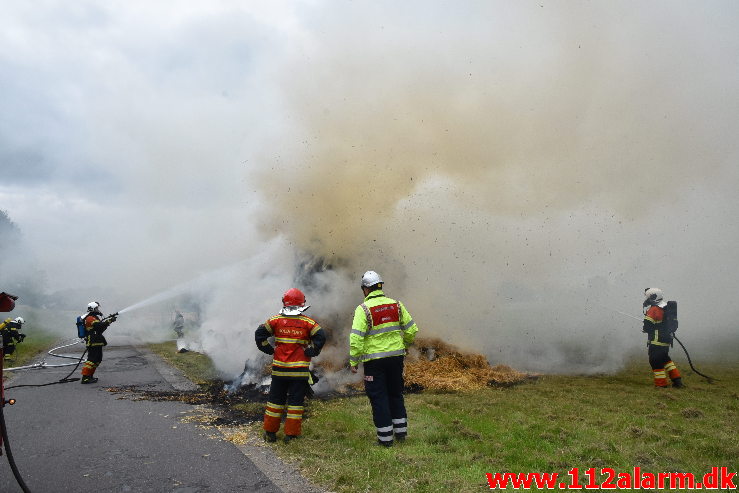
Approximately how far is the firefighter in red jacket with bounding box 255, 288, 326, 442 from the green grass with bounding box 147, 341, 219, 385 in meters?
5.13

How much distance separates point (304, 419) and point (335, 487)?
8.60 feet

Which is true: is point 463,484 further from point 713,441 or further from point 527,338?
point 527,338

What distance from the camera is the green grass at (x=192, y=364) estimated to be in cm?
1107

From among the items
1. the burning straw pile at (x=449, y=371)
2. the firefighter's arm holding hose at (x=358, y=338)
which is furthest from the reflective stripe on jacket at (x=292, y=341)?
the burning straw pile at (x=449, y=371)

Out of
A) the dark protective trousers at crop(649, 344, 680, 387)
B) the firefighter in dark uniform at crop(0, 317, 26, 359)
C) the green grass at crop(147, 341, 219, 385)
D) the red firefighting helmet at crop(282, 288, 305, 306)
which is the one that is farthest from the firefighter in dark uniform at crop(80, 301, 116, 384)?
the dark protective trousers at crop(649, 344, 680, 387)

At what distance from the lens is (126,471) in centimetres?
465

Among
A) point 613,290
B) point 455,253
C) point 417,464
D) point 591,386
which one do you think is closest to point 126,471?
point 417,464

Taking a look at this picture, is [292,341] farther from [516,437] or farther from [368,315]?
[516,437]

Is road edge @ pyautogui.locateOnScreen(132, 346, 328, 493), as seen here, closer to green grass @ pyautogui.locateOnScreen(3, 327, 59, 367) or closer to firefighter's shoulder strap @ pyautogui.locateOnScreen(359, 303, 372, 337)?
firefighter's shoulder strap @ pyautogui.locateOnScreen(359, 303, 372, 337)

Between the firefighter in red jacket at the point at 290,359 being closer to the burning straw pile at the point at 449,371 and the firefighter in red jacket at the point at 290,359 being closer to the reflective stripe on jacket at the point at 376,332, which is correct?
the reflective stripe on jacket at the point at 376,332

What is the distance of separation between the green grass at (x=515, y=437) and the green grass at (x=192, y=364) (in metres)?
4.65

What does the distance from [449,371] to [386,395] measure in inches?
187

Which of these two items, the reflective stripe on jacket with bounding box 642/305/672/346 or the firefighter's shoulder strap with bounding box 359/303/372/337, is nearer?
the firefighter's shoulder strap with bounding box 359/303/372/337

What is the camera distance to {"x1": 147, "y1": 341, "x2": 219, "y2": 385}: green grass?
36.3 feet
